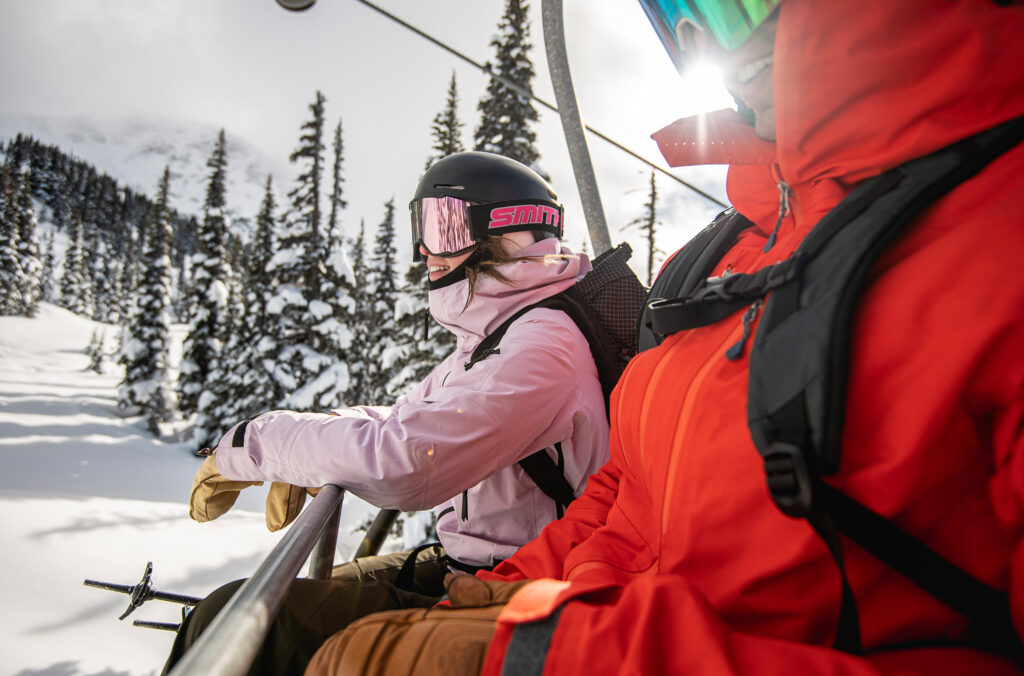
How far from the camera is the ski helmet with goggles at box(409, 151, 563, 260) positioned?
291 centimetres

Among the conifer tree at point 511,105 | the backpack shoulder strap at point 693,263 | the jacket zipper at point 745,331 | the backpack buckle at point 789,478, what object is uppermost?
the conifer tree at point 511,105

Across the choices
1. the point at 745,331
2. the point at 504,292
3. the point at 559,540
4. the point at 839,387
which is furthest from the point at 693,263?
the point at 504,292

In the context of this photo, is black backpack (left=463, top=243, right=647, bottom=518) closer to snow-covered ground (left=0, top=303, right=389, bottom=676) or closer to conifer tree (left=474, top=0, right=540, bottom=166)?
snow-covered ground (left=0, top=303, right=389, bottom=676)

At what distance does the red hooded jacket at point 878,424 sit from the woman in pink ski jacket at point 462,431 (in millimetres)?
921

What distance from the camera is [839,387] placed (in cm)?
86

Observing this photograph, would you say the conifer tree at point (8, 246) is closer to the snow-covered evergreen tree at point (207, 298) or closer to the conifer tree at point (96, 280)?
the conifer tree at point (96, 280)

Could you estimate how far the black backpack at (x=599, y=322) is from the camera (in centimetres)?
237

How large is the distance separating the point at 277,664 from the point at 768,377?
1.54 meters

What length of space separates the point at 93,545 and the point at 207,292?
23.9m

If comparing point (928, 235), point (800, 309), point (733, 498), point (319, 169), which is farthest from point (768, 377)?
point (319, 169)

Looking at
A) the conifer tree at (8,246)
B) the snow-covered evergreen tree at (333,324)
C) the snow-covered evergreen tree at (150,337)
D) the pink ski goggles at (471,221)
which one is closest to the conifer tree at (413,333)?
the snow-covered evergreen tree at (333,324)

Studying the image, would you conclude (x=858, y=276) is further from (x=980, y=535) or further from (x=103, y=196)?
(x=103, y=196)

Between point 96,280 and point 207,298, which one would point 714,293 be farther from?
point 96,280

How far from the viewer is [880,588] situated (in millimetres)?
933
